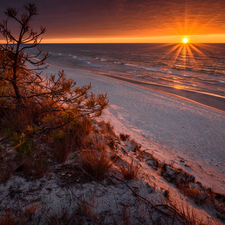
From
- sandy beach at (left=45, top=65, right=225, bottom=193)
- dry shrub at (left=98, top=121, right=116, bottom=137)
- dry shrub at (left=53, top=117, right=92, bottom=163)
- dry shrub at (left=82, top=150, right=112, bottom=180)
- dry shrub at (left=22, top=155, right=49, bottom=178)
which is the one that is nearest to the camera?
dry shrub at (left=22, top=155, right=49, bottom=178)

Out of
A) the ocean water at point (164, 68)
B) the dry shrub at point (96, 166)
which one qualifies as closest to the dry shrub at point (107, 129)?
the dry shrub at point (96, 166)

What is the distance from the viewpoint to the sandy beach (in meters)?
4.52

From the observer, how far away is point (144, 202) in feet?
6.78

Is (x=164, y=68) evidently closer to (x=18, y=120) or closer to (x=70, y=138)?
(x=70, y=138)

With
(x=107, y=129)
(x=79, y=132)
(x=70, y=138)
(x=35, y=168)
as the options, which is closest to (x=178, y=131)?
(x=107, y=129)

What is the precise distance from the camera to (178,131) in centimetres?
661

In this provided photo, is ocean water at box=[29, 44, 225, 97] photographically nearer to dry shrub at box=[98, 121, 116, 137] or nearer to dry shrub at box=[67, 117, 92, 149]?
dry shrub at box=[98, 121, 116, 137]

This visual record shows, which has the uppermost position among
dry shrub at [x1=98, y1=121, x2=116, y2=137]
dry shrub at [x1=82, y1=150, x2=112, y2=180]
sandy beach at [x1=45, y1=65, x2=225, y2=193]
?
dry shrub at [x1=82, y1=150, x2=112, y2=180]

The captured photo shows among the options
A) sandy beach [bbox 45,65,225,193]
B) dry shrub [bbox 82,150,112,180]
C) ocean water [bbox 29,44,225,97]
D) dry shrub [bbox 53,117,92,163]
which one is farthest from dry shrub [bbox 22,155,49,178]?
ocean water [bbox 29,44,225,97]

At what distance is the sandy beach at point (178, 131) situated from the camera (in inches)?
178

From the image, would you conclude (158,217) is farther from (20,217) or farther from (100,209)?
(20,217)

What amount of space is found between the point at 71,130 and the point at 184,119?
6697mm

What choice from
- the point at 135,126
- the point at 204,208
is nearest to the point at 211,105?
the point at 135,126

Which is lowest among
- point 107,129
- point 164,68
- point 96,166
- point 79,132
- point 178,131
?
point 178,131
